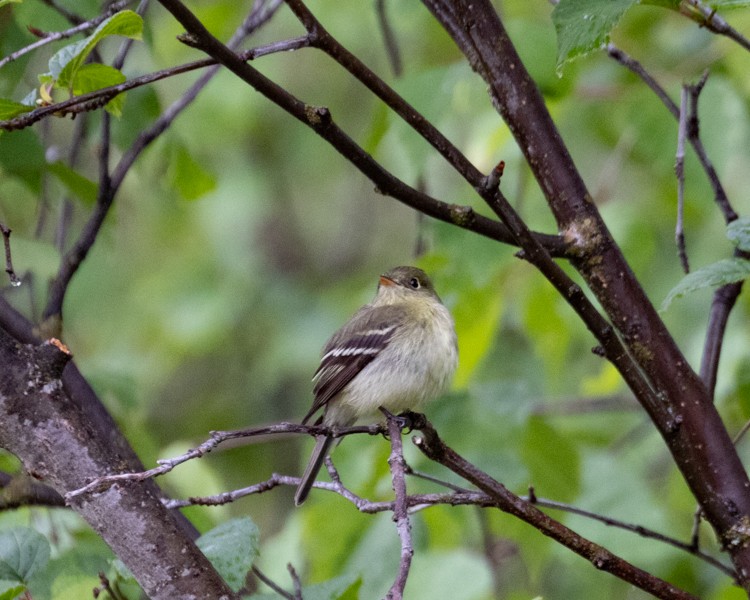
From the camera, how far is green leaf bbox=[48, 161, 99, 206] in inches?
114

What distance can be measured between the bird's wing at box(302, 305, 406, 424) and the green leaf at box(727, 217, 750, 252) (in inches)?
69.3

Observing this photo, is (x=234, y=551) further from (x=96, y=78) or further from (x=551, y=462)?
(x=551, y=462)

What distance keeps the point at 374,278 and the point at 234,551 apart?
5.81 metres

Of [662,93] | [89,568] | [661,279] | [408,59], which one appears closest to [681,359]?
[662,93]

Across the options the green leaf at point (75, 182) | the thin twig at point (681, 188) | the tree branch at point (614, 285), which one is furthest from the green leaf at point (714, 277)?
the green leaf at point (75, 182)

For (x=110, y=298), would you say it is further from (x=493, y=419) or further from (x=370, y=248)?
(x=493, y=419)

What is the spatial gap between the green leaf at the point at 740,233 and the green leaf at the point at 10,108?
4.79 feet

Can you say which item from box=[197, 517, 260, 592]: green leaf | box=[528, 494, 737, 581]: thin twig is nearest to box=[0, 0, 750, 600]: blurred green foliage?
box=[197, 517, 260, 592]: green leaf

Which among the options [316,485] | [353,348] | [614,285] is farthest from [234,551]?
[353,348]

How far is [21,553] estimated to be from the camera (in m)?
2.07

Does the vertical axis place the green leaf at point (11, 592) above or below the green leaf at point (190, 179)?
below

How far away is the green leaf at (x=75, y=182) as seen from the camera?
290cm

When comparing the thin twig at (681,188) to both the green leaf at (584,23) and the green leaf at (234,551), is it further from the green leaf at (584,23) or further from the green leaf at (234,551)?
the green leaf at (234,551)

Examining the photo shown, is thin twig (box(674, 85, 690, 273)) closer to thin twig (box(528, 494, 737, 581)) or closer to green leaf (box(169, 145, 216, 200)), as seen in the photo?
thin twig (box(528, 494, 737, 581))
